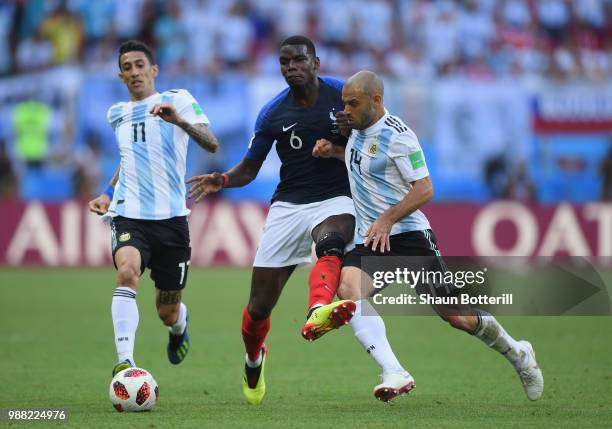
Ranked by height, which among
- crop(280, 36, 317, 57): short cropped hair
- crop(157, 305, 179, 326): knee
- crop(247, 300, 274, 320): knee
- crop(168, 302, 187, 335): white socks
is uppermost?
crop(280, 36, 317, 57): short cropped hair

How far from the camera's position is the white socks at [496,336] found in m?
7.71

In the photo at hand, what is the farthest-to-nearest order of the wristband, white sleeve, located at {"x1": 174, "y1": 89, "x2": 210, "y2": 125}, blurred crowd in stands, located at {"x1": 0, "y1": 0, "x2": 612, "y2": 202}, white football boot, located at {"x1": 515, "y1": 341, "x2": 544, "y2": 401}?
1. blurred crowd in stands, located at {"x1": 0, "y1": 0, "x2": 612, "y2": 202}
2. the wristband
3. white sleeve, located at {"x1": 174, "y1": 89, "x2": 210, "y2": 125}
4. white football boot, located at {"x1": 515, "y1": 341, "x2": 544, "y2": 401}

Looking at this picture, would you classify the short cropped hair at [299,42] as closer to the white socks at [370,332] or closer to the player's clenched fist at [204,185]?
the player's clenched fist at [204,185]

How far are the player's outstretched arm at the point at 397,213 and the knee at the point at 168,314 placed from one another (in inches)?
105

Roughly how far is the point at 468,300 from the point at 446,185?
49.2ft

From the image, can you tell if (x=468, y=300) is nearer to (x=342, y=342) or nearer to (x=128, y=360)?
(x=128, y=360)

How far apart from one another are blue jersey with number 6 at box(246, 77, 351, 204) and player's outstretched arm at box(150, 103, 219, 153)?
0.40 meters

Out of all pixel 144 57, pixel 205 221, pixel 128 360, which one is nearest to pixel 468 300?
pixel 128 360

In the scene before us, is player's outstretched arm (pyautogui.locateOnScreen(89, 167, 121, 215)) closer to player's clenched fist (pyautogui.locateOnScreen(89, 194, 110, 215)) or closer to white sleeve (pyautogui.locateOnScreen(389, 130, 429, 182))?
player's clenched fist (pyautogui.locateOnScreen(89, 194, 110, 215))

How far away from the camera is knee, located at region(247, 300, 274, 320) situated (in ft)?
27.8

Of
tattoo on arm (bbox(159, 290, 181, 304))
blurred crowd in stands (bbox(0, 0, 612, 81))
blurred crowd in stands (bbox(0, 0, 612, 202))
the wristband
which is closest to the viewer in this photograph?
the wristband

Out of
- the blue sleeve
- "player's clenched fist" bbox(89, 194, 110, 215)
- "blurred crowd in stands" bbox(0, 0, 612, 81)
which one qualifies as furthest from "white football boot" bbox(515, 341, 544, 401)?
"blurred crowd in stands" bbox(0, 0, 612, 81)

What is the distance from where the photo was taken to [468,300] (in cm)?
793

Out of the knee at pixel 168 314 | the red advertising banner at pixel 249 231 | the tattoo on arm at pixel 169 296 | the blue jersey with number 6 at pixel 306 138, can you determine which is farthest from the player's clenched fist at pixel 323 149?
the red advertising banner at pixel 249 231
